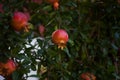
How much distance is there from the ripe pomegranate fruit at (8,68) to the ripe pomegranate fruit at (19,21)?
0.43 feet

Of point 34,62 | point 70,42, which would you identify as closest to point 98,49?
point 70,42

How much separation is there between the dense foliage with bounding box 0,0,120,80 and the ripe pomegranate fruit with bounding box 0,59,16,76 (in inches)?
0.8

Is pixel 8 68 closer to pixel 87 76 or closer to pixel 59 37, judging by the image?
pixel 59 37

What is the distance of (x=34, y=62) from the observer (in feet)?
5.21

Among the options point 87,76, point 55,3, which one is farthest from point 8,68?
point 87,76

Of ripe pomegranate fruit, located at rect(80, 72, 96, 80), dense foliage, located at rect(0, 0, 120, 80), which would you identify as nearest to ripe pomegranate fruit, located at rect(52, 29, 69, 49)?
dense foliage, located at rect(0, 0, 120, 80)

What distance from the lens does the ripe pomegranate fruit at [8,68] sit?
1384 mm

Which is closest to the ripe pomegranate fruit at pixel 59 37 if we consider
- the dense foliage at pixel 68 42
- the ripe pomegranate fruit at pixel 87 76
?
the dense foliage at pixel 68 42

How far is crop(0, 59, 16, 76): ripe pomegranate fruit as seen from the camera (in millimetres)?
1384

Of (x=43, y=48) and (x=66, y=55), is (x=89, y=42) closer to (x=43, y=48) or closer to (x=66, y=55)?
(x=66, y=55)

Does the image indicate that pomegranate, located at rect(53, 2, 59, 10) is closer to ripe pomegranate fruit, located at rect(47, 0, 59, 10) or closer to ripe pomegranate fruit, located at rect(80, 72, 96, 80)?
ripe pomegranate fruit, located at rect(47, 0, 59, 10)

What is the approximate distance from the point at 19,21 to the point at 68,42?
368mm

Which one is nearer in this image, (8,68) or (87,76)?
(8,68)

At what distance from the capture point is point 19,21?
4.41 ft
